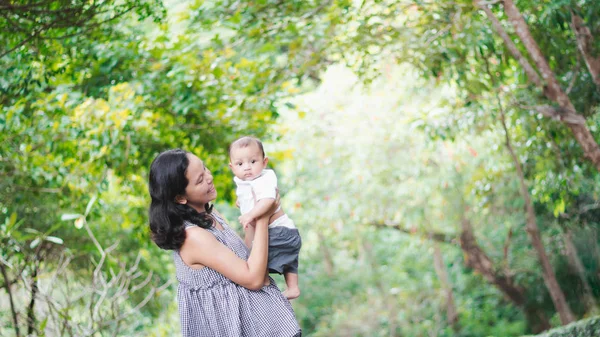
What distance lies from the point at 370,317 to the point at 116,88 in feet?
30.3

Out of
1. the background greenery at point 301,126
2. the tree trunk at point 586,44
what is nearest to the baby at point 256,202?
the background greenery at point 301,126

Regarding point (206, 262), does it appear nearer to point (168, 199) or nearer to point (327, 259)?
point (168, 199)

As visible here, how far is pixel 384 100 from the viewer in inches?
382

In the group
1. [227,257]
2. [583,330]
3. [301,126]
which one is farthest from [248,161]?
[301,126]

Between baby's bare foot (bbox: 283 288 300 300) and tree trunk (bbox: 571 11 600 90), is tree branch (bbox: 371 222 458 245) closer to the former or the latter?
tree trunk (bbox: 571 11 600 90)

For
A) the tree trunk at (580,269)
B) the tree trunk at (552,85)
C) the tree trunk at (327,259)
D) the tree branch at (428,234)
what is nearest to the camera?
the tree trunk at (552,85)

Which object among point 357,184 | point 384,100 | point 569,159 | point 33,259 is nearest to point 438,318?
point 357,184

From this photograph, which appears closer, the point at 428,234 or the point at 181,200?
the point at 181,200

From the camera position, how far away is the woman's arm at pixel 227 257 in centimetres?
237

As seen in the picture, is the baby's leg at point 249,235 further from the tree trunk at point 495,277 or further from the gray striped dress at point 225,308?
the tree trunk at point 495,277

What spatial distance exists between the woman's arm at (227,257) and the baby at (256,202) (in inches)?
6.5

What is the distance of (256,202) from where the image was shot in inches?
100.0

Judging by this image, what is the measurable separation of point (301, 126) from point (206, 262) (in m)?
8.32

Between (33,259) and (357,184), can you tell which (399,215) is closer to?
(357,184)
